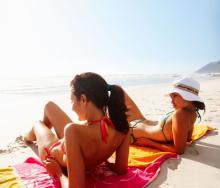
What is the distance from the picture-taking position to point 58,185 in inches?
120

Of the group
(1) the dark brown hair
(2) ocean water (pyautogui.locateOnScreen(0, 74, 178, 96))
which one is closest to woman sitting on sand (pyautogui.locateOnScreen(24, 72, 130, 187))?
(1) the dark brown hair

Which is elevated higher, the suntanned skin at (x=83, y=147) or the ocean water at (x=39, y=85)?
the suntanned skin at (x=83, y=147)

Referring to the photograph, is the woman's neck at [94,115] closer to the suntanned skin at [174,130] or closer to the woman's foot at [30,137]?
the suntanned skin at [174,130]

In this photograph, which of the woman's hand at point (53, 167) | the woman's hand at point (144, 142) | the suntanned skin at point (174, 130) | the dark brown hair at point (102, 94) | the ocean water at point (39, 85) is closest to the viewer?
the dark brown hair at point (102, 94)

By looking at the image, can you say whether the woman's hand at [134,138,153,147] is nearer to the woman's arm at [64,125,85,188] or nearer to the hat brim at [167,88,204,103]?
the hat brim at [167,88,204,103]

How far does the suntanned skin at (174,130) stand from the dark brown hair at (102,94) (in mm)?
663

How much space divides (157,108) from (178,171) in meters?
5.12

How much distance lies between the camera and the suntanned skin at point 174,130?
3.85 meters

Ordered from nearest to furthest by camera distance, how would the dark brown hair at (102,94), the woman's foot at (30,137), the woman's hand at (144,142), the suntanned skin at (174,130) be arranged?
the dark brown hair at (102,94), the suntanned skin at (174,130), the woman's hand at (144,142), the woman's foot at (30,137)

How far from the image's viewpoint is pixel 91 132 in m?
2.72

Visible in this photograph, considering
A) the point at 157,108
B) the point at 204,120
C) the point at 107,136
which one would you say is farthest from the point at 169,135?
the point at 157,108

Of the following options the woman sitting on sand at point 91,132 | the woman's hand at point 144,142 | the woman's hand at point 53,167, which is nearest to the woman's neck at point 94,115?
the woman sitting on sand at point 91,132

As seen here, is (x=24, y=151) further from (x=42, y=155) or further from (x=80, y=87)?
(x=80, y=87)

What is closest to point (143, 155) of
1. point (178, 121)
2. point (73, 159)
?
point (178, 121)
